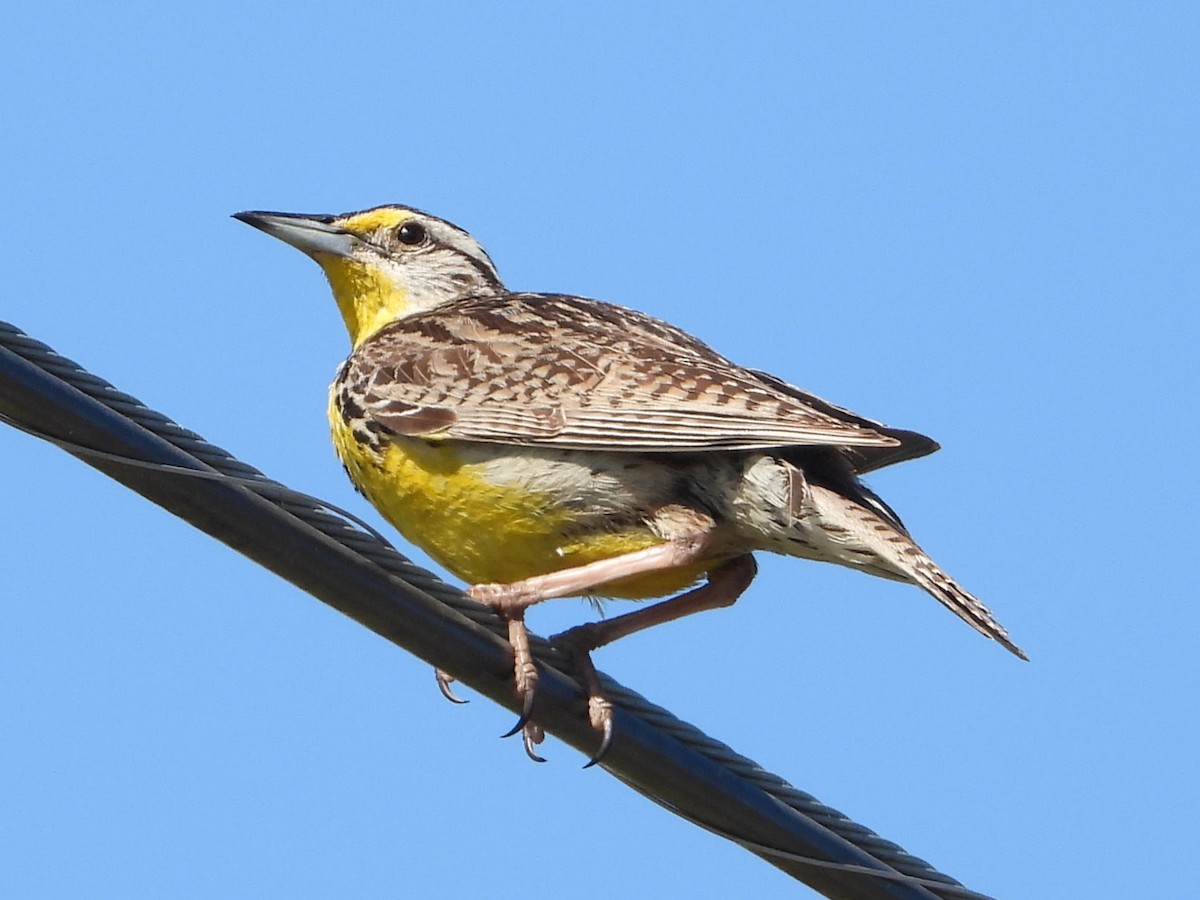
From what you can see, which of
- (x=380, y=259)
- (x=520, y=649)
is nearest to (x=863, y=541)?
(x=520, y=649)

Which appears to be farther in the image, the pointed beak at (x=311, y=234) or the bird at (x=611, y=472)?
the pointed beak at (x=311, y=234)

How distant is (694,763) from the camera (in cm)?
602

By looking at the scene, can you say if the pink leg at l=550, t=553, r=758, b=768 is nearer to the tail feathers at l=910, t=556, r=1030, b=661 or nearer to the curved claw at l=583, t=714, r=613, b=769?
the curved claw at l=583, t=714, r=613, b=769

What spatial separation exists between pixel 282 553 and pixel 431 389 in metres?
2.93

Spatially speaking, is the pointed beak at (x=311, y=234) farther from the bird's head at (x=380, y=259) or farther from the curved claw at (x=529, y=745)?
the curved claw at (x=529, y=745)

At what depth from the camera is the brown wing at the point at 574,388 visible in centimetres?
753

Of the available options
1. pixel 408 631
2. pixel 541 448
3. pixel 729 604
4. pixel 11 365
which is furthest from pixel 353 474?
pixel 11 365

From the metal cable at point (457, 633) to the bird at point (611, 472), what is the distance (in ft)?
2.84

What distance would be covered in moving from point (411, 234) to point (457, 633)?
4707 mm

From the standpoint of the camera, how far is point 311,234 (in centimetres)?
1005

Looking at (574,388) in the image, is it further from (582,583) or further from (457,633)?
(457,633)

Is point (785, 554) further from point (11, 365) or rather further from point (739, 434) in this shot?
point (11, 365)

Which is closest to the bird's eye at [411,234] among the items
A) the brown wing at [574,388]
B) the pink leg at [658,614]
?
the brown wing at [574,388]

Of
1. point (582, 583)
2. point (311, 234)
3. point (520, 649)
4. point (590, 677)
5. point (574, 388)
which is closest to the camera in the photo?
point (520, 649)
